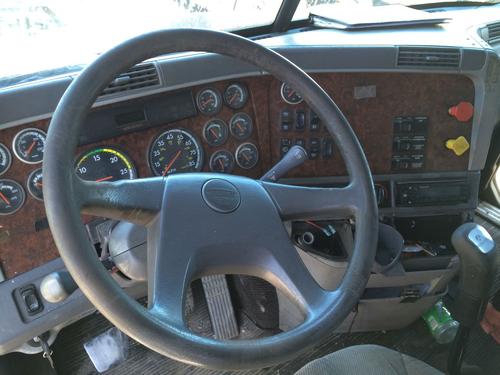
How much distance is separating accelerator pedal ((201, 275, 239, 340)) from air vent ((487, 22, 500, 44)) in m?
1.48

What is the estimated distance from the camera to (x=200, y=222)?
34.8 inches

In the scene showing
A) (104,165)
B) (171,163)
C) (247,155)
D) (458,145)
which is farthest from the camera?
(458,145)

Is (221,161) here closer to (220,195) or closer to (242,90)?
(242,90)

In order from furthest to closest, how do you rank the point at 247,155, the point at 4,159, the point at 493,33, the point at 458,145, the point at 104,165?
the point at 493,33 → the point at 458,145 → the point at 247,155 → the point at 104,165 → the point at 4,159

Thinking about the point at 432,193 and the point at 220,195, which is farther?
the point at 432,193

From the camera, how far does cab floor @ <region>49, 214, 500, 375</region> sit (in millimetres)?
1751

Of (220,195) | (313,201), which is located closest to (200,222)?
(220,195)

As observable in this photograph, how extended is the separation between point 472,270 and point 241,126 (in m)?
0.77

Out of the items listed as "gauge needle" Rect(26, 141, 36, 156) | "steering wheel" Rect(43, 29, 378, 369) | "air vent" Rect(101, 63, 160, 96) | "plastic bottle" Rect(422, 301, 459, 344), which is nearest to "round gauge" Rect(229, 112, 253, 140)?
"air vent" Rect(101, 63, 160, 96)

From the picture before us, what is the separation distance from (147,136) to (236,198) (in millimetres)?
463

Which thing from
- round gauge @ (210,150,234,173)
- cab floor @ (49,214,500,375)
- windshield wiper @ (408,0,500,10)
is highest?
windshield wiper @ (408,0,500,10)

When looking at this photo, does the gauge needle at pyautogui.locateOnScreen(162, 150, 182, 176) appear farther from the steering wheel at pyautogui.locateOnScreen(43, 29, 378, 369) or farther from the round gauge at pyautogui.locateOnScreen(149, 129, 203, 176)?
the steering wheel at pyautogui.locateOnScreen(43, 29, 378, 369)

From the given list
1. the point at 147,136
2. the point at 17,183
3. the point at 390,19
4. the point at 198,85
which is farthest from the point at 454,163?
the point at 17,183

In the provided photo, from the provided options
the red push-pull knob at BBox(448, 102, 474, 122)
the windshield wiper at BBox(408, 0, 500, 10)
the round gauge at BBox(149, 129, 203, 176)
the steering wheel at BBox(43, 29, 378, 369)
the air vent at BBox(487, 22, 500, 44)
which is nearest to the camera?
the steering wheel at BBox(43, 29, 378, 369)
